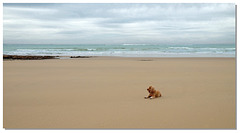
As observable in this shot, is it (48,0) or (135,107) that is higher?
(48,0)

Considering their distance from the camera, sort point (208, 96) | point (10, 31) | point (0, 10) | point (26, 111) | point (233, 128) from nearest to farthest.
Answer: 1. point (233, 128)
2. point (0, 10)
3. point (26, 111)
4. point (208, 96)
5. point (10, 31)

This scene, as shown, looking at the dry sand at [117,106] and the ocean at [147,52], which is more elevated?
the ocean at [147,52]

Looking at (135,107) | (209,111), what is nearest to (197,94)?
(209,111)

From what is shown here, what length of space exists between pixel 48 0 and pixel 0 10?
0.69m

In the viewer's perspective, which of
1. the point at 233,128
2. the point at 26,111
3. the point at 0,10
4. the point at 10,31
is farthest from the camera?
the point at 10,31

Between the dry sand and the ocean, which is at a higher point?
the ocean

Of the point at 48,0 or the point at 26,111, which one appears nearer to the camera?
the point at 48,0

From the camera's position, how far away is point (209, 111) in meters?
3.80

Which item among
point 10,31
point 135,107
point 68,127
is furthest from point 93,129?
point 10,31

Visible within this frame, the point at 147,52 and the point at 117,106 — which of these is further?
the point at 147,52

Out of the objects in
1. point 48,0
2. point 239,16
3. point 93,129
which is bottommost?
point 93,129

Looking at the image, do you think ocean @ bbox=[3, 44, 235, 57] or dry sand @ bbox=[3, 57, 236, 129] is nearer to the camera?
dry sand @ bbox=[3, 57, 236, 129]

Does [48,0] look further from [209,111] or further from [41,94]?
[209,111]

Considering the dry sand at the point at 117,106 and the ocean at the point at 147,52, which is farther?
the ocean at the point at 147,52
